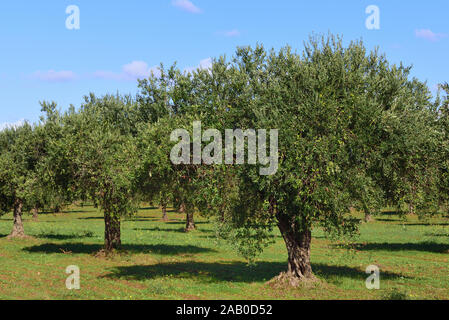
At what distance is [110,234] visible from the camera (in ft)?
129

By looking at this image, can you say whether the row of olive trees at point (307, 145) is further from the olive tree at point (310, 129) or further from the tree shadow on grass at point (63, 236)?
the tree shadow on grass at point (63, 236)

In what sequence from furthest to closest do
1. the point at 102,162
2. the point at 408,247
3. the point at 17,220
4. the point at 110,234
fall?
the point at 17,220
the point at 408,247
the point at 110,234
the point at 102,162

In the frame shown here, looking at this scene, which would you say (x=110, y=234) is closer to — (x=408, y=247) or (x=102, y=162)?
(x=102, y=162)

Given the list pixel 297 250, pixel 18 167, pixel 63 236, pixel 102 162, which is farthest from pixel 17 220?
pixel 297 250

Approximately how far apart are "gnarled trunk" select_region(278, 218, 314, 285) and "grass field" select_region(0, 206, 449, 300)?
1.14 metres

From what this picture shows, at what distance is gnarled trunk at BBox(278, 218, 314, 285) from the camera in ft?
83.8

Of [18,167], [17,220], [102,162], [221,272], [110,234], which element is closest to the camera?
[221,272]

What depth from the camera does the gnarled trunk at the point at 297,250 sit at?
83.8 feet

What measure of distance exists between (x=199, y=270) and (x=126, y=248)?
13.5 meters

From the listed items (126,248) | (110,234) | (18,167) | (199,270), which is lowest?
(126,248)

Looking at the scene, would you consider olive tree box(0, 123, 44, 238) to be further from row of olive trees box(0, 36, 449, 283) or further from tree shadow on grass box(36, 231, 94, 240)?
row of olive trees box(0, 36, 449, 283)

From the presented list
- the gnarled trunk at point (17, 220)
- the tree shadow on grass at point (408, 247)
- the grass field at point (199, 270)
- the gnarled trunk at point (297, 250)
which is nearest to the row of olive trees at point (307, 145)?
the gnarled trunk at point (297, 250)

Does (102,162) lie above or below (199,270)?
above

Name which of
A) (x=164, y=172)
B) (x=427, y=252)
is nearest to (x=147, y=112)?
(x=164, y=172)
